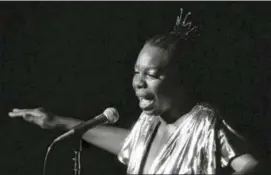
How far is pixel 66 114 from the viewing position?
333 cm

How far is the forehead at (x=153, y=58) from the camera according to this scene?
8.66 feet

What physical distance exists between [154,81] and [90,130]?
0.44 meters

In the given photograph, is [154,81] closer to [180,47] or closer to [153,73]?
[153,73]

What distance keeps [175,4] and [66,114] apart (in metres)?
0.68

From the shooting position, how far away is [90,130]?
297 cm

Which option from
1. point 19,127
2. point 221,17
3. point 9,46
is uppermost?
point 221,17

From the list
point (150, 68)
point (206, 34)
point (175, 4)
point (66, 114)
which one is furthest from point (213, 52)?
point (66, 114)

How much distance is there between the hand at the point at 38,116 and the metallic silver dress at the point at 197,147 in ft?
1.42

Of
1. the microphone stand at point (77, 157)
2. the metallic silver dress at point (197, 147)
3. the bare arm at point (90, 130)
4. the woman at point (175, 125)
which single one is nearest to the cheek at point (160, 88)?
the woman at point (175, 125)

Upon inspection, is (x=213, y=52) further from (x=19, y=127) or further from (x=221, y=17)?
(x=19, y=127)

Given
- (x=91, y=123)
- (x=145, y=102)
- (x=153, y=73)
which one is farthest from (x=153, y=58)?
(x=91, y=123)

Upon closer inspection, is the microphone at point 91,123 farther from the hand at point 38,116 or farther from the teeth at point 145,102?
the hand at point 38,116

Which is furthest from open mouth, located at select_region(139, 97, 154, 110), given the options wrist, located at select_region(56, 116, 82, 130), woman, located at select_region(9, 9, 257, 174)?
wrist, located at select_region(56, 116, 82, 130)

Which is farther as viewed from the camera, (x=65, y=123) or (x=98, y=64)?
(x=98, y=64)
